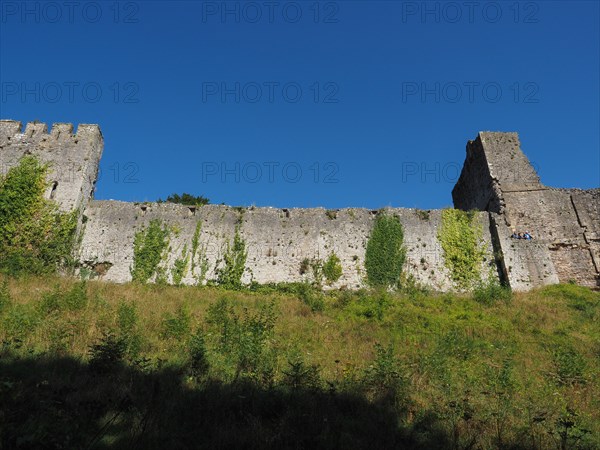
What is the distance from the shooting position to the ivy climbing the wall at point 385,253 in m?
19.7

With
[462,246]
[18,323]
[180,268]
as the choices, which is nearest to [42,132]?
[180,268]

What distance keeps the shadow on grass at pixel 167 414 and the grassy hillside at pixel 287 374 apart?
3cm

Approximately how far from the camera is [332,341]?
39.1 ft

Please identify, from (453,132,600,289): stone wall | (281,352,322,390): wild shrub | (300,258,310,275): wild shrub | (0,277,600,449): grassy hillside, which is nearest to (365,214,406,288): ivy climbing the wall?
(300,258,310,275): wild shrub

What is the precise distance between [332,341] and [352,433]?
5633 millimetres

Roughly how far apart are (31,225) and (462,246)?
750 inches

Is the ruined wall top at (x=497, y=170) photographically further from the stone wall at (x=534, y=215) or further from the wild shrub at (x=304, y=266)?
the wild shrub at (x=304, y=266)

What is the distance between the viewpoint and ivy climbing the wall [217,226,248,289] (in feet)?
63.2

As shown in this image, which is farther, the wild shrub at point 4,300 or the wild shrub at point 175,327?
the wild shrub at point 4,300

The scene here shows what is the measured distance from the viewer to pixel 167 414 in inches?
247

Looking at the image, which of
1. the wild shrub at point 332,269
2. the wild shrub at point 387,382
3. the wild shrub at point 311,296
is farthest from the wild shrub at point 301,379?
the wild shrub at point 332,269

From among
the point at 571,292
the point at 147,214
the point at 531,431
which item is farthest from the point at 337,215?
the point at 531,431

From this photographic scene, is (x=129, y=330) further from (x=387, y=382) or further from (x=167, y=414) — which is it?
(x=387, y=382)

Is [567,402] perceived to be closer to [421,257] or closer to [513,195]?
[421,257]
